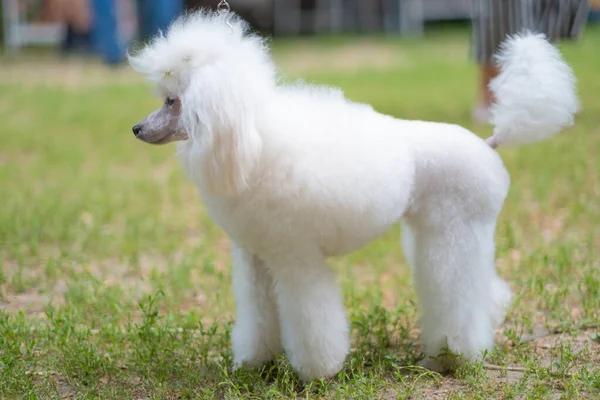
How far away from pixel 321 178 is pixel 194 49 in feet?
1.81

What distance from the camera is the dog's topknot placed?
2389 millimetres

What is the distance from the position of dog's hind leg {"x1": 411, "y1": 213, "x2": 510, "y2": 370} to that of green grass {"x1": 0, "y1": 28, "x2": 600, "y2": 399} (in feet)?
0.33

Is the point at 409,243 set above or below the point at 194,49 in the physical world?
below

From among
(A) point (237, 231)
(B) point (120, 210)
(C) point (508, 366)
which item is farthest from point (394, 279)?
(B) point (120, 210)

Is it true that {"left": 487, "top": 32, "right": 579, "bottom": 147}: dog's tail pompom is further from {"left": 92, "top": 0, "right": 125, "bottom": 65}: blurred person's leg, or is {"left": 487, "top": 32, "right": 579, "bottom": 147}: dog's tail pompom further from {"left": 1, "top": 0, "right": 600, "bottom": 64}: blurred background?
{"left": 92, "top": 0, "right": 125, "bottom": 65}: blurred person's leg

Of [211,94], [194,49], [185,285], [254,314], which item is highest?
[194,49]

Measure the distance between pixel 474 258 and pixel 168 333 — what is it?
1186 millimetres

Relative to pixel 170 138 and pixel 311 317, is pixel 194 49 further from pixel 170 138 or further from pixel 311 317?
pixel 311 317

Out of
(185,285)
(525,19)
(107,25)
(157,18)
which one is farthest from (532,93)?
(157,18)

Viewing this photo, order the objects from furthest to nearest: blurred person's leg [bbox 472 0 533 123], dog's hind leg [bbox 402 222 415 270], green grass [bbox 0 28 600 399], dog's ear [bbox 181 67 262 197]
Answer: blurred person's leg [bbox 472 0 533 123]
dog's hind leg [bbox 402 222 415 270]
green grass [bbox 0 28 600 399]
dog's ear [bbox 181 67 262 197]

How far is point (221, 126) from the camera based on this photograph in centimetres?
232

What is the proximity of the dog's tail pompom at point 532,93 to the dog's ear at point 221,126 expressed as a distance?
966 mm

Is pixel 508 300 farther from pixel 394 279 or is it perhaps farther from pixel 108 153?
pixel 108 153

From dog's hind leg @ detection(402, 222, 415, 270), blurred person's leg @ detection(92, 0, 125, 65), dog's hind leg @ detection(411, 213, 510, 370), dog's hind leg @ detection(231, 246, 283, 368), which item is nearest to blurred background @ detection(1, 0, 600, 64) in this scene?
blurred person's leg @ detection(92, 0, 125, 65)
